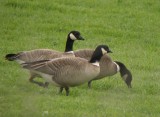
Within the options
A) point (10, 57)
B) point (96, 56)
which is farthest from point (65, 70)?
point (10, 57)

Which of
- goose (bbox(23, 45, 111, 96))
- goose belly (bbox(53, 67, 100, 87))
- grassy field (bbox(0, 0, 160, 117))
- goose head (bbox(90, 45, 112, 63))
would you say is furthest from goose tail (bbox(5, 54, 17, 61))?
goose head (bbox(90, 45, 112, 63))

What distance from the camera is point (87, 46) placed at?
19.8 metres

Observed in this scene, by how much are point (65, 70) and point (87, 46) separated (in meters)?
5.93

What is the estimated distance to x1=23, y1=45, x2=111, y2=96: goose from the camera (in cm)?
1391

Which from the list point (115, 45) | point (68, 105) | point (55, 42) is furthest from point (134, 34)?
point (68, 105)

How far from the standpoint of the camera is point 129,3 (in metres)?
24.6

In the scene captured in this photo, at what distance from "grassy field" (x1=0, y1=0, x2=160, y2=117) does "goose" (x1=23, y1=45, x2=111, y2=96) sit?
31 cm

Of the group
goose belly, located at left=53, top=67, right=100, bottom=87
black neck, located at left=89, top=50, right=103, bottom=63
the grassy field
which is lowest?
the grassy field

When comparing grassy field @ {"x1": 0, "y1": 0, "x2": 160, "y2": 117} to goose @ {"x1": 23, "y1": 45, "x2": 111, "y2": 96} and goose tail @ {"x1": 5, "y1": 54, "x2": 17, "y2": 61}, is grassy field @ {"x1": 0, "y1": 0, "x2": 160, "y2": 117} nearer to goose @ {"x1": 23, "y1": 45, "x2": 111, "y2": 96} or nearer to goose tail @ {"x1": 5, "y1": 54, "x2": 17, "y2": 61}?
goose @ {"x1": 23, "y1": 45, "x2": 111, "y2": 96}

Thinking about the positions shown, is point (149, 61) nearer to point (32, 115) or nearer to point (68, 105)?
point (68, 105)

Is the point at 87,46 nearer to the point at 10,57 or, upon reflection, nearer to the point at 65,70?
the point at 10,57

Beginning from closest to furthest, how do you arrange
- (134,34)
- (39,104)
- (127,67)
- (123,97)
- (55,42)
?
(39,104), (123,97), (127,67), (55,42), (134,34)

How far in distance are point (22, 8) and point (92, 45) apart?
405cm

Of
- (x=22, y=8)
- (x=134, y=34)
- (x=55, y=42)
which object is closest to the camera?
(x=55, y=42)
